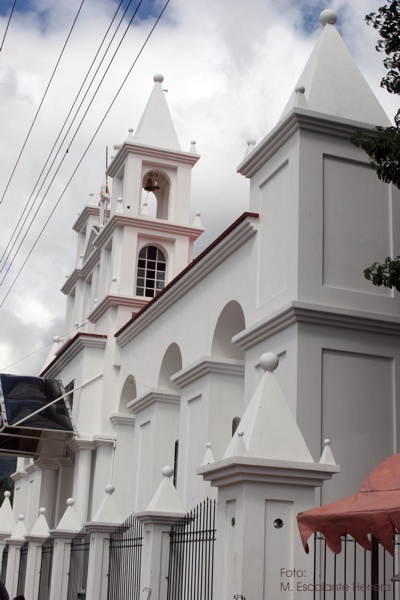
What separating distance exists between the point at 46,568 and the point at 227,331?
598 cm

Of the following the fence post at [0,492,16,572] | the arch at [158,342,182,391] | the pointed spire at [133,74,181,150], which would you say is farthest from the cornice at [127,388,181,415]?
the pointed spire at [133,74,181,150]

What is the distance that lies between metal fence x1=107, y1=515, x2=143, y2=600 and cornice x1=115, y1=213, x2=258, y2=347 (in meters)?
4.88

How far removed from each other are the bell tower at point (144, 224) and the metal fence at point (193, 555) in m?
12.4

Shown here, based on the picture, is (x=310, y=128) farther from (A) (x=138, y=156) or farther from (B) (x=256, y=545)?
(A) (x=138, y=156)

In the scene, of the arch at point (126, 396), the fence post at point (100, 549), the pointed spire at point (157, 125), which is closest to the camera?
the fence post at point (100, 549)

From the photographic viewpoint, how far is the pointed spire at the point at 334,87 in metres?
13.1

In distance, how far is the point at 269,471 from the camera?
7.44 meters

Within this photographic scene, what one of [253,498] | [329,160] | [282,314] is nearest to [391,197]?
[329,160]

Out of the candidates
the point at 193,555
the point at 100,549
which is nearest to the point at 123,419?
the point at 100,549

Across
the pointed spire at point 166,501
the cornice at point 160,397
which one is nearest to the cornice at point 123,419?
the cornice at point 160,397

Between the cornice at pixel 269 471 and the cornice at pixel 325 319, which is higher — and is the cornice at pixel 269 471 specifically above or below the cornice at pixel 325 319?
below

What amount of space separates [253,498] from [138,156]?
57.3 feet

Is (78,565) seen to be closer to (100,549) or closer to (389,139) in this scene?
(100,549)

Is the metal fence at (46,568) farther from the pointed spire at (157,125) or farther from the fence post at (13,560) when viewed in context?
the pointed spire at (157,125)
